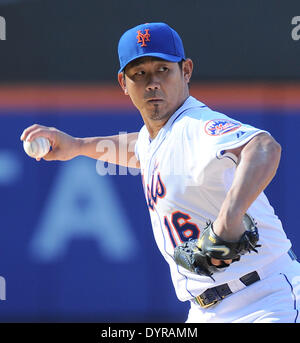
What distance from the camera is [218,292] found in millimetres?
2021

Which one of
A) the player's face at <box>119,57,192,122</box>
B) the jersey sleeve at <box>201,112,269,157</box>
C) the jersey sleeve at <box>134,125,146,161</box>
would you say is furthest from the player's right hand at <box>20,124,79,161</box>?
the jersey sleeve at <box>201,112,269,157</box>

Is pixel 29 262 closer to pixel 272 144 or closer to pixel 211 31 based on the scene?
pixel 211 31

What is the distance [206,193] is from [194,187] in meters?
0.04

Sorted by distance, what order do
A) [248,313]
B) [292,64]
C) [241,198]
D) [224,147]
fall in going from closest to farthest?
[241,198], [224,147], [248,313], [292,64]

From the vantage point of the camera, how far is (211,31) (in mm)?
3387

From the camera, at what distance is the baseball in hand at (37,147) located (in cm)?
224

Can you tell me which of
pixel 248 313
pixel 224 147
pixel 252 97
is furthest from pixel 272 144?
pixel 252 97

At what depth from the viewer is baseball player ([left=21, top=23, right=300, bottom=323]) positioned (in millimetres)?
1631

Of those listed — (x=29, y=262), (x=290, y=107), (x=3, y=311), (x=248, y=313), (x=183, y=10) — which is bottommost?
(x=3, y=311)

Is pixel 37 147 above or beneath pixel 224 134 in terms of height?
beneath

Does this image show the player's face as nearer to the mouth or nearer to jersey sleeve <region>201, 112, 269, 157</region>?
the mouth

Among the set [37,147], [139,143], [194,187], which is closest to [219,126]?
[194,187]

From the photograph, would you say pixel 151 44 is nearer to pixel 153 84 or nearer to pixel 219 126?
pixel 153 84

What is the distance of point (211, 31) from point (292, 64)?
1.50ft
